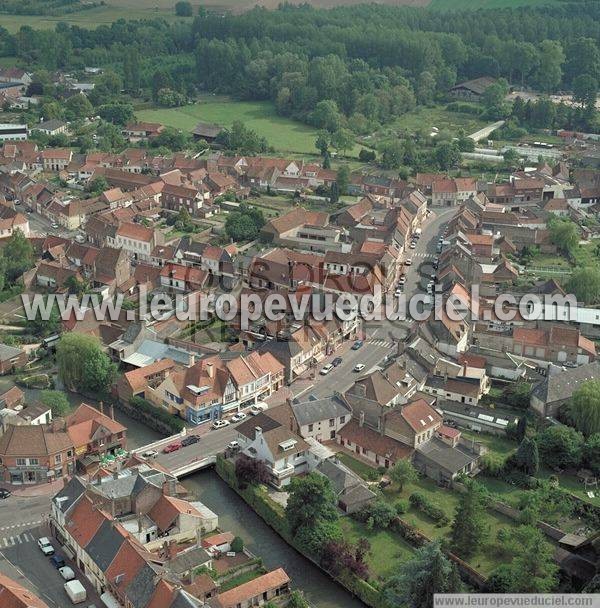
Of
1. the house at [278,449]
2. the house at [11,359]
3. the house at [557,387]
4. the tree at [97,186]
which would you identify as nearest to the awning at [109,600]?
the house at [278,449]

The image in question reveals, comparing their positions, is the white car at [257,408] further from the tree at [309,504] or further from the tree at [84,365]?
the tree at [309,504]

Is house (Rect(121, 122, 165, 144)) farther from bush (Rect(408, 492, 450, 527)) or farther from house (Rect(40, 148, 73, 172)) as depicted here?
bush (Rect(408, 492, 450, 527))

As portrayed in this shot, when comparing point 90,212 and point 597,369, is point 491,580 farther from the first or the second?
point 90,212

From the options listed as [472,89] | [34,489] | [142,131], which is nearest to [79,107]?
[142,131]

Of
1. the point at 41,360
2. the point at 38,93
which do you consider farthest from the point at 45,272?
the point at 38,93

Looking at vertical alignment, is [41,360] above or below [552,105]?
below

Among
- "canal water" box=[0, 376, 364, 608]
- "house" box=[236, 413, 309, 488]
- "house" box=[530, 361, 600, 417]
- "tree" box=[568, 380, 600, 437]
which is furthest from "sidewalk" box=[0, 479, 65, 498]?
"tree" box=[568, 380, 600, 437]

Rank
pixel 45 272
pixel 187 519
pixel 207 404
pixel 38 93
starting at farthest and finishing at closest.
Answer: pixel 38 93 → pixel 45 272 → pixel 207 404 → pixel 187 519
